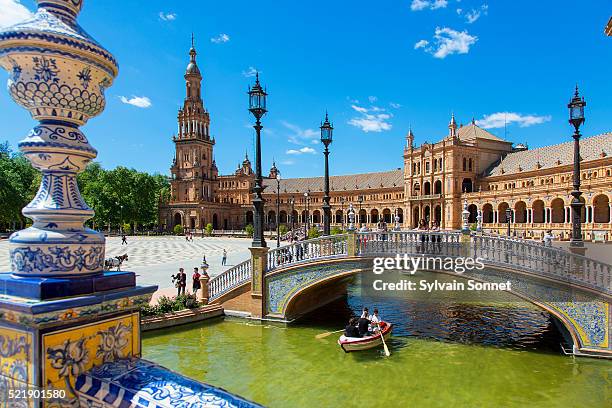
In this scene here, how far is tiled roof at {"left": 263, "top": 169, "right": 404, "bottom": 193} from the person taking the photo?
300 feet

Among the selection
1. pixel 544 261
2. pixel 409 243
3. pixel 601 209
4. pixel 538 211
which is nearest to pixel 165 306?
pixel 409 243

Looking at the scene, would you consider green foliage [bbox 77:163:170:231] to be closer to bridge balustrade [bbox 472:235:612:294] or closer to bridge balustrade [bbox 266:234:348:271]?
bridge balustrade [bbox 266:234:348:271]

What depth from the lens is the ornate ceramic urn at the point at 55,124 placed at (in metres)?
2.21

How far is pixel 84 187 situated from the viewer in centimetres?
7862

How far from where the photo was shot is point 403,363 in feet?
38.5

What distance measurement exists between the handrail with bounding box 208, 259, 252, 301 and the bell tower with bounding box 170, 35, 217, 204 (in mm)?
81446

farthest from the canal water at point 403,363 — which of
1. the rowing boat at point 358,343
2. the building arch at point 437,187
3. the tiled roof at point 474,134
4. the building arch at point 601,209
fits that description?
the tiled roof at point 474,134

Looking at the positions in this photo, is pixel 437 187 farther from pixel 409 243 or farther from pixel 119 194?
pixel 409 243

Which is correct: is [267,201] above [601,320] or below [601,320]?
above

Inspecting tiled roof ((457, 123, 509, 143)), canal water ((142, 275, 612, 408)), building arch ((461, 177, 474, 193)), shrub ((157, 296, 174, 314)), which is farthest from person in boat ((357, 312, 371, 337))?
tiled roof ((457, 123, 509, 143))

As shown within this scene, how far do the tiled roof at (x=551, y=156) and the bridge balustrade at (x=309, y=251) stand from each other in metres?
50.9

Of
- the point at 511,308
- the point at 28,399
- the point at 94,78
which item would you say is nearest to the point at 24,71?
the point at 94,78

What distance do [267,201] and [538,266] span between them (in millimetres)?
92429

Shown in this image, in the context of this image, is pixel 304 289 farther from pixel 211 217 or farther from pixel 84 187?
pixel 211 217
